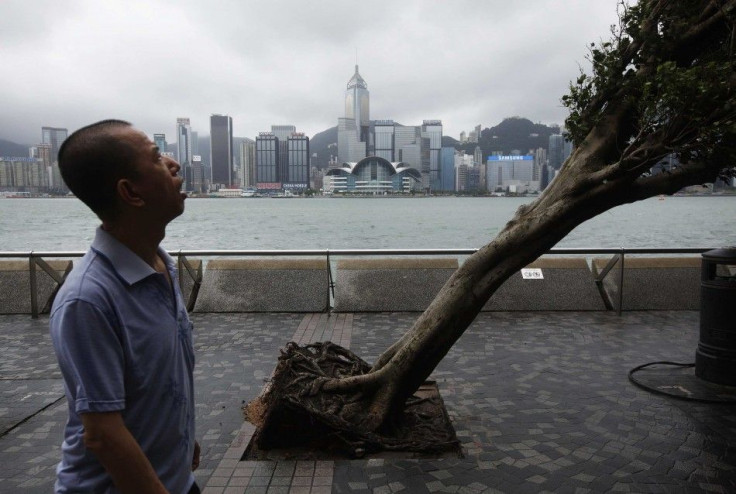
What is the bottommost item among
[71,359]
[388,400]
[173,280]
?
[388,400]

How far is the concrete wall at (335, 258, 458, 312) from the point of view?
9880 millimetres

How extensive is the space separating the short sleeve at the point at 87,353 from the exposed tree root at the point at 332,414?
3.25 m

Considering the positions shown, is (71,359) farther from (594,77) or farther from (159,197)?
(594,77)

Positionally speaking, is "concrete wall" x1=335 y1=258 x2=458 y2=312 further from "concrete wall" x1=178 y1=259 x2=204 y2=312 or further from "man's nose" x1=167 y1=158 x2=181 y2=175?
"man's nose" x1=167 y1=158 x2=181 y2=175

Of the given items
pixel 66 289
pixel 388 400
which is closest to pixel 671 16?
pixel 388 400

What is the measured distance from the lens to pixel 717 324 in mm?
6090

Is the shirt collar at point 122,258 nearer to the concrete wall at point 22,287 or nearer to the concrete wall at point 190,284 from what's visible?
the concrete wall at point 190,284

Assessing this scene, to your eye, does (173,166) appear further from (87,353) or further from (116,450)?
(116,450)

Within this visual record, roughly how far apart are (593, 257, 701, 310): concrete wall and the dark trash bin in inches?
136

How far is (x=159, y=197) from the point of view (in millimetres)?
1776

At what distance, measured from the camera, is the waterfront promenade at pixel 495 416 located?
13.4ft

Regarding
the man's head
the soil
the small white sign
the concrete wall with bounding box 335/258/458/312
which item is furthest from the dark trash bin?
the man's head

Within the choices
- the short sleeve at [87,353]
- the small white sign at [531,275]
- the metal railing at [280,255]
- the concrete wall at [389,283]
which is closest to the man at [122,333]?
the short sleeve at [87,353]

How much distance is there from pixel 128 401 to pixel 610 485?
11.8ft
